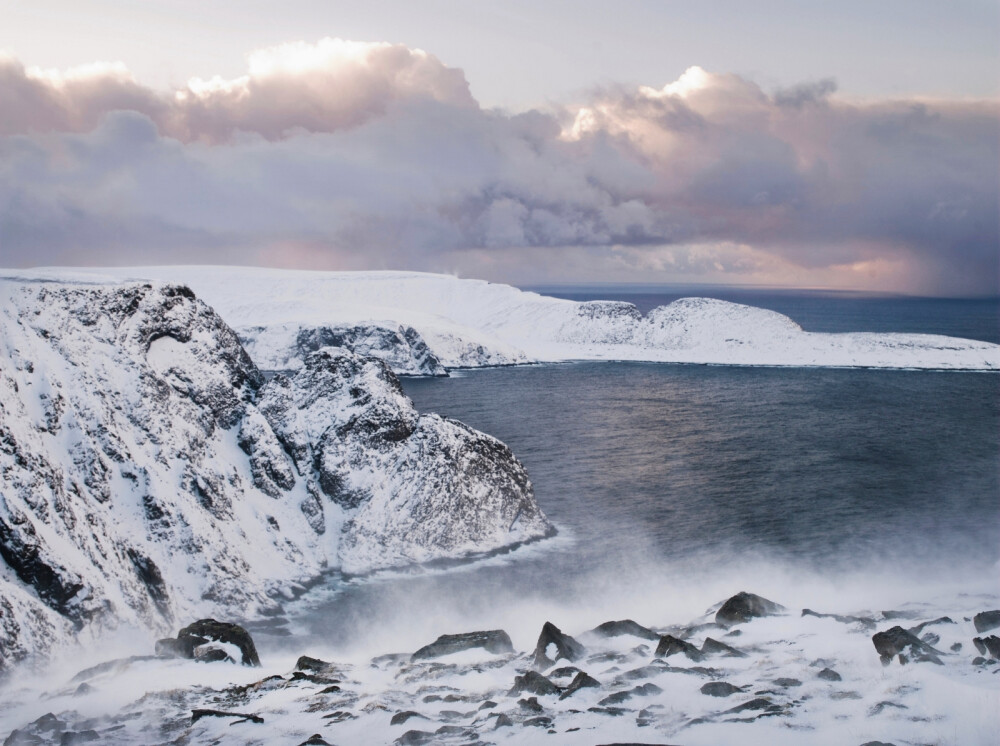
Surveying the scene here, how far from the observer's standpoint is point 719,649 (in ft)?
78.8

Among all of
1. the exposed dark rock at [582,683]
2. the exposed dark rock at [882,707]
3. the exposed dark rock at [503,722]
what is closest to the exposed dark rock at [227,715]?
the exposed dark rock at [503,722]

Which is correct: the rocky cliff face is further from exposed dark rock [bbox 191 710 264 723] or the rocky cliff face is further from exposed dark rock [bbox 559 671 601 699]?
exposed dark rock [bbox 559 671 601 699]

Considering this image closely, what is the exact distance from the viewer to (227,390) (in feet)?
130

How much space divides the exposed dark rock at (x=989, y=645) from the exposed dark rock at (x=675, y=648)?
7.33 metres

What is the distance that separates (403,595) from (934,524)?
94.3ft

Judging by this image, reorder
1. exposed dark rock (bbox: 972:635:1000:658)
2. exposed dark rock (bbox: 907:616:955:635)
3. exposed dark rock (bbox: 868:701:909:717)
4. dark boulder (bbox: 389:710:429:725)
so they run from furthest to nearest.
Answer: exposed dark rock (bbox: 907:616:955:635)
exposed dark rock (bbox: 972:635:1000:658)
dark boulder (bbox: 389:710:429:725)
exposed dark rock (bbox: 868:701:909:717)

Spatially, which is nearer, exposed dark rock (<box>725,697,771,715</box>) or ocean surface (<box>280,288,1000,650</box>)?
exposed dark rock (<box>725,697,771,715</box>)

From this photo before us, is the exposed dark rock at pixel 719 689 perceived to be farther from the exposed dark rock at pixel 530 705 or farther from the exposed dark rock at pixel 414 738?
the exposed dark rock at pixel 414 738

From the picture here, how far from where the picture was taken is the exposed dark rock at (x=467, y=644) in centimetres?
2606

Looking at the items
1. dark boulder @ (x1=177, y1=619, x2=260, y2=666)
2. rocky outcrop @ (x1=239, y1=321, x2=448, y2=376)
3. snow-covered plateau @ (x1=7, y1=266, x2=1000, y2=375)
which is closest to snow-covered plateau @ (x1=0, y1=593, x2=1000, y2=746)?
dark boulder @ (x1=177, y1=619, x2=260, y2=666)

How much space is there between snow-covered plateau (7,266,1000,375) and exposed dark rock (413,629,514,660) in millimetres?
78117

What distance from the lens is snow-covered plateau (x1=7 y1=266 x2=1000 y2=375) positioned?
407 ft

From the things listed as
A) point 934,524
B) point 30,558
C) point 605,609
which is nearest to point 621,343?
point 934,524

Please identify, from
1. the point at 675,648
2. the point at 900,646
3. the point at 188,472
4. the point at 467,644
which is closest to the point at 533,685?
the point at 675,648
